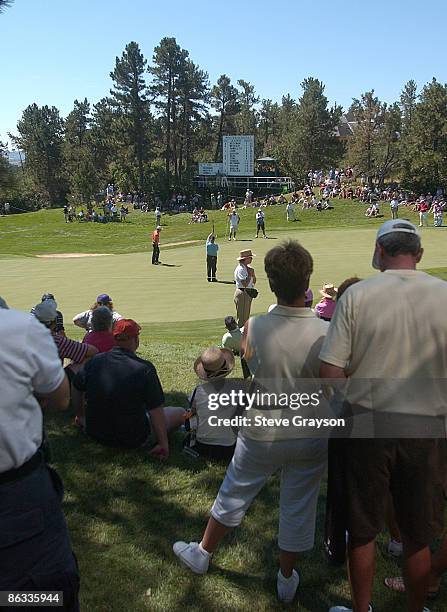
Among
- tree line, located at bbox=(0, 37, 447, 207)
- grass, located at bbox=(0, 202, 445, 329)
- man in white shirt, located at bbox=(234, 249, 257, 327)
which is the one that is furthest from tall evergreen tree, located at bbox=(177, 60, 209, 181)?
man in white shirt, located at bbox=(234, 249, 257, 327)

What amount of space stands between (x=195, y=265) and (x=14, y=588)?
19.2 m

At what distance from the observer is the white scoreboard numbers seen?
52.5m

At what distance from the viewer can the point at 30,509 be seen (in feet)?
7.36

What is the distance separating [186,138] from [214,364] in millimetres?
69049

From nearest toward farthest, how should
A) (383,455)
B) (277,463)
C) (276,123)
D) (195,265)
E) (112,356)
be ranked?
(383,455), (277,463), (112,356), (195,265), (276,123)

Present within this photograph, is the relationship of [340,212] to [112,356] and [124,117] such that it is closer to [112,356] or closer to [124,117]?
[124,117]

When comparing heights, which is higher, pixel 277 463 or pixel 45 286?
pixel 277 463

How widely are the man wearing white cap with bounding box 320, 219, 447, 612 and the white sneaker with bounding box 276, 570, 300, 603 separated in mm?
585

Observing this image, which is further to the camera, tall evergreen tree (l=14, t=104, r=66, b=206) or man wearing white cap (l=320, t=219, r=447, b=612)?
tall evergreen tree (l=14, t=104, r=66, b=206)

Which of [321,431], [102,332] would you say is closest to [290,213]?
[102,332]

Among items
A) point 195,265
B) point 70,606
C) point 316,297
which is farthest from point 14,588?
point 195,265

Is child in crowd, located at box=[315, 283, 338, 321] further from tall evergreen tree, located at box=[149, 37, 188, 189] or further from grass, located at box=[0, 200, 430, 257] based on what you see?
tall evergreen tree, located at box=[149, 37, 188, 189]

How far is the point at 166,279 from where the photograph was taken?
1759 centimetres

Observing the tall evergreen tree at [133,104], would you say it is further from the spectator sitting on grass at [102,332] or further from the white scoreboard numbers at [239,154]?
the spectator sitting on grass at [102,332]
